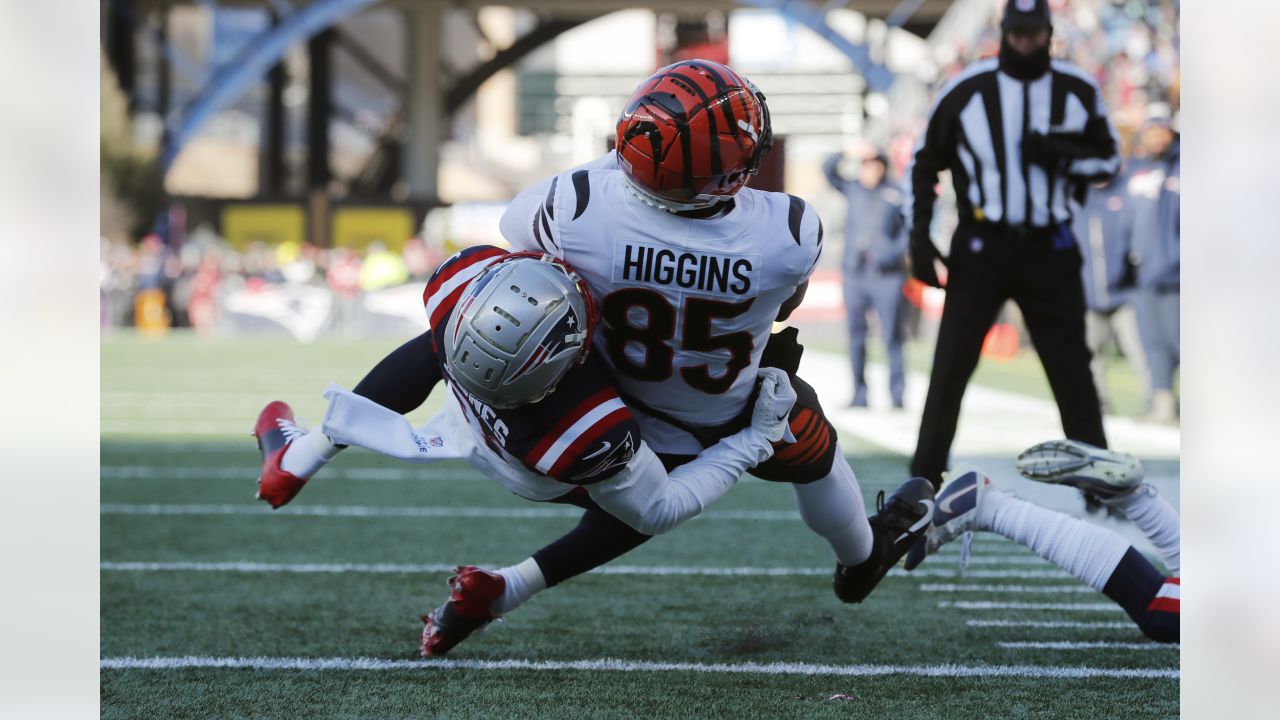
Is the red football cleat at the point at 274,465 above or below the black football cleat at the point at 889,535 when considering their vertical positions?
above

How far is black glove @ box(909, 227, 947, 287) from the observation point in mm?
4547

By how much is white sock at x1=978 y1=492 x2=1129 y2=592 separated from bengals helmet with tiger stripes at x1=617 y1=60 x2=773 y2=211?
118cm

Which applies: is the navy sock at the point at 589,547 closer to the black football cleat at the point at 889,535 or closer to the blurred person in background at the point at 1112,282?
the black football cleat at the point at 889,535

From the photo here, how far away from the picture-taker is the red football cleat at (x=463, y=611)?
3105 mm

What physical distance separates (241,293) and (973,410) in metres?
13.1

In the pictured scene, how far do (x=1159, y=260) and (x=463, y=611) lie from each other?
6.34m

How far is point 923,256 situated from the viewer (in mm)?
4562

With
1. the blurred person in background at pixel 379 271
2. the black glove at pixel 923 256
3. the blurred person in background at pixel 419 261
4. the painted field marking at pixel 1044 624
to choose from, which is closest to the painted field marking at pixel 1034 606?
the painted field marking at pixel 1044 624

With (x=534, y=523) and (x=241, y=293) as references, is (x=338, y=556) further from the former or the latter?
(x=241, y=293)

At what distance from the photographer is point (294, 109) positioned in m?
45.8

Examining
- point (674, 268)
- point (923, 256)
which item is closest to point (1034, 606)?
point (923, 256)

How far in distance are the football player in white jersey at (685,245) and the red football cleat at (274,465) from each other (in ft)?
2.31

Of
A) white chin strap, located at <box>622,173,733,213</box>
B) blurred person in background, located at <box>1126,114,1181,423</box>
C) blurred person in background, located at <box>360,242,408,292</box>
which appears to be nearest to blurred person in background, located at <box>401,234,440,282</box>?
blurred person in background, located at <box>360,242,408,292</box>
